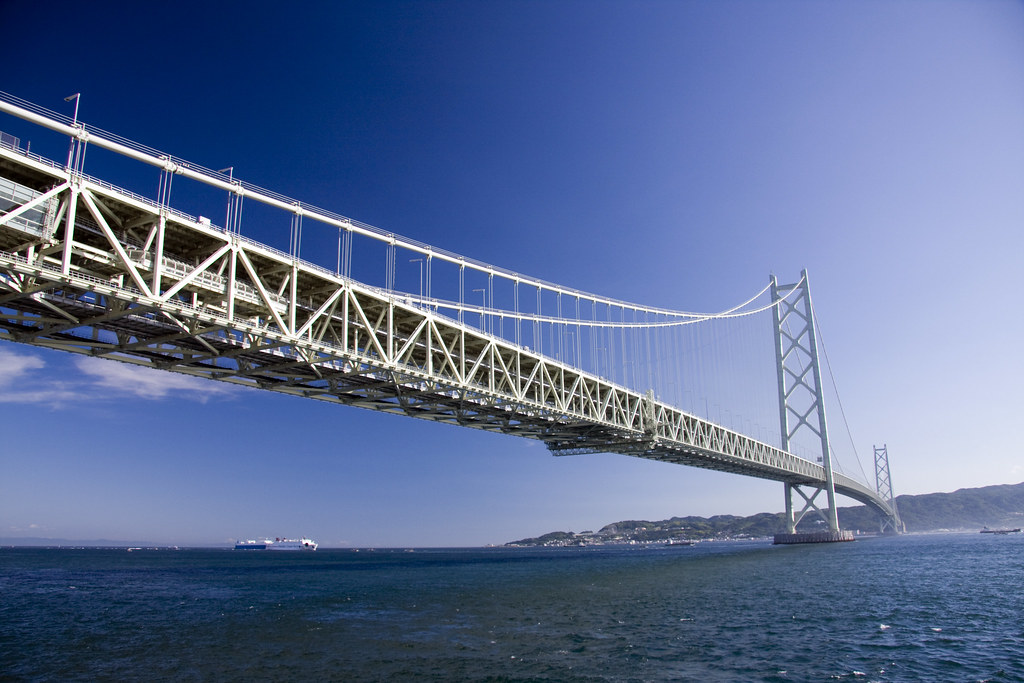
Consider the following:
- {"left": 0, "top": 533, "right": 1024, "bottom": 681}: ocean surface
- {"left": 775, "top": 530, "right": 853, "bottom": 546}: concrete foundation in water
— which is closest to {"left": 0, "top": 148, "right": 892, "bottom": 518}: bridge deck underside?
{"left": 0, "top": 533, "right": 1024, "bottom": 681}: ocean surface

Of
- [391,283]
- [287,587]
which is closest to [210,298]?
[391,283]

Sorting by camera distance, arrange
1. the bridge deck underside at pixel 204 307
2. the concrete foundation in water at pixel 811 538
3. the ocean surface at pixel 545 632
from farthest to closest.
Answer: the concrete foundation in water at pixel 811 538 → the bridge deck underside at pixel 204 307 → the ocean surface at pixel 545 632

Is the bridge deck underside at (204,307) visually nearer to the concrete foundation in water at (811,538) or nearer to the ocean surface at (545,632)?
the ocean surface at (545,632)

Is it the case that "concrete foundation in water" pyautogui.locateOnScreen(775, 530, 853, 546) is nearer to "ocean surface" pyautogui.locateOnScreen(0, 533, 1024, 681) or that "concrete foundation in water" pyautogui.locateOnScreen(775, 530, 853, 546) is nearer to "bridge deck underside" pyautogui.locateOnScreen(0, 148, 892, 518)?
"ocean surface" pyautogui.locateOnScreen(0, 533, 1024, 681)

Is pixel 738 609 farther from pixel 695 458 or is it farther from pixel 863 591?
pixel 695 458

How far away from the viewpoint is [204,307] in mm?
22016

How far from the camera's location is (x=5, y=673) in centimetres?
1684

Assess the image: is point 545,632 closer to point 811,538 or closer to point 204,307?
point 204,307

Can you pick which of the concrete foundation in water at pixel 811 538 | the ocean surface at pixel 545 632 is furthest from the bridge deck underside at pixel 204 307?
the concrete foundation in water at pixel 811 538

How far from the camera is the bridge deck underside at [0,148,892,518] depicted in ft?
59.0

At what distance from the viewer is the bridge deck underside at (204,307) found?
59.0 feet

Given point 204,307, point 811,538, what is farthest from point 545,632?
point 811,538

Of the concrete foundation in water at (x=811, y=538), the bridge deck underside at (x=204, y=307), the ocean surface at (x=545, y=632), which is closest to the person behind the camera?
the ocean surface at (x=545, y=632)

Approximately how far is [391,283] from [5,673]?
19.0 meters
